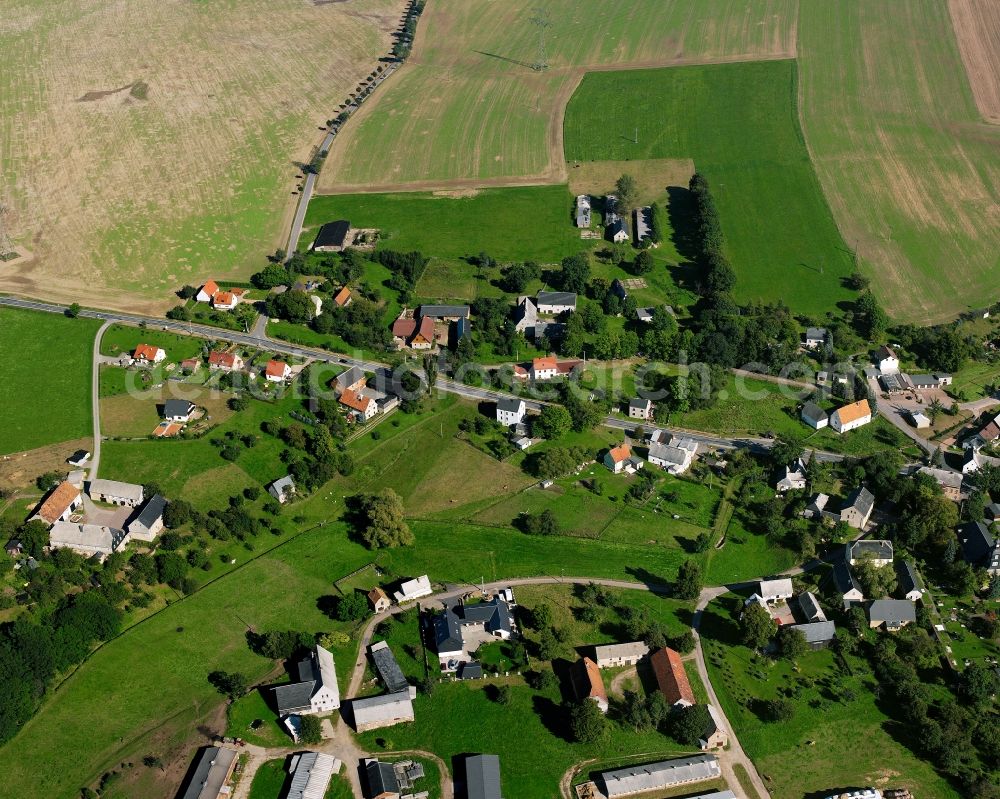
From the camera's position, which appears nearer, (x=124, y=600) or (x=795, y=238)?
(x=124, y=600)

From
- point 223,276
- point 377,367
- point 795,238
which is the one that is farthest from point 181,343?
point 795,238

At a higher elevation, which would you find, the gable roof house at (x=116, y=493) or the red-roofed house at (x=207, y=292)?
the red-roofed house at (x=207, y=292)

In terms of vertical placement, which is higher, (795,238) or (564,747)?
(795,238)

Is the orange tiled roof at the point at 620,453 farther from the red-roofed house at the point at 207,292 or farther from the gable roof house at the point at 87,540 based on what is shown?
the red-roofed house at the point at 207,292

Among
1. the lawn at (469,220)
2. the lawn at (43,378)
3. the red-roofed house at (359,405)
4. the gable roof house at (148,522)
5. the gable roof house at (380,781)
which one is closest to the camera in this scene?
the gable roof house at (380,781)

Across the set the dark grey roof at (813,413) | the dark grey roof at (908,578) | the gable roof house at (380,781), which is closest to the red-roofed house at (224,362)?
the gable roof house at (380,781)

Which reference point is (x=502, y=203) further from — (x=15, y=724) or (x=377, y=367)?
(x=15, y=724)

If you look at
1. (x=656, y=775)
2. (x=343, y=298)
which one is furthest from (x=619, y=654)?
(x=343, y=298)
